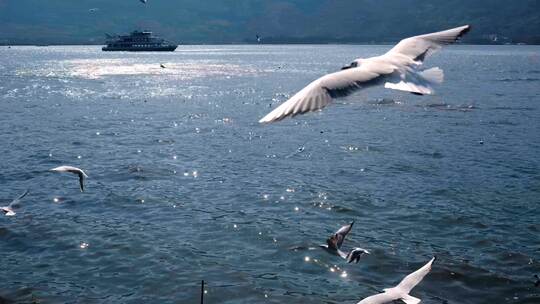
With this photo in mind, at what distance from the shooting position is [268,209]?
57.1 feet

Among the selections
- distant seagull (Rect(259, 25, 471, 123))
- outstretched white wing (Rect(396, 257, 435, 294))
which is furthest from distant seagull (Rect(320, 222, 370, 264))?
distant seagull (Rect(259, 25, 471, 123))

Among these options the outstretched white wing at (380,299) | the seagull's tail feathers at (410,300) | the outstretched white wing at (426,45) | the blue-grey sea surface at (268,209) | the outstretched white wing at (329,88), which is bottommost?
the blue-grey sea surface at (268,209)

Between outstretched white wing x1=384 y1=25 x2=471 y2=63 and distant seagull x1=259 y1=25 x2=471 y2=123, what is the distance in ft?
0.09

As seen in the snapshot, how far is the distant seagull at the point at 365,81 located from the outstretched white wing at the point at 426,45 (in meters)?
0.03

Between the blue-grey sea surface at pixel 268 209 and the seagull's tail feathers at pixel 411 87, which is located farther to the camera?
the blue-grey sea surface at pixel 268 209

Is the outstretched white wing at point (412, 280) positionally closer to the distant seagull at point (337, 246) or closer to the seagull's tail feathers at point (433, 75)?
the distant seagull at point (337, 246)

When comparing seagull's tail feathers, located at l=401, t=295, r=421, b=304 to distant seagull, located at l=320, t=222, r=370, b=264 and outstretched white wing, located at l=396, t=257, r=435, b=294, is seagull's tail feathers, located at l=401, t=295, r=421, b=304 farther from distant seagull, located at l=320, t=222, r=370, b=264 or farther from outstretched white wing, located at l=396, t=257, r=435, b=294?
distant seagull, located at l=320, t=222, r=370, b=264

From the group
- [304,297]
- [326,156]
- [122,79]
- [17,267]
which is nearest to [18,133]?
[326,156]

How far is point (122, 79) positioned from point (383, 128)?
54.6m

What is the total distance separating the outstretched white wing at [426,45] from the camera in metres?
8.79

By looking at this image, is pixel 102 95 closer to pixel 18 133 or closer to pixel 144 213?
pixel 18 133

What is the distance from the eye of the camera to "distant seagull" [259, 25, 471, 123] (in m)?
6.83

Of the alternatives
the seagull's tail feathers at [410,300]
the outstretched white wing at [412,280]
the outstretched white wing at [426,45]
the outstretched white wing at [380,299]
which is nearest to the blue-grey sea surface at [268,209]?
the outstretched white wing at [412,280]

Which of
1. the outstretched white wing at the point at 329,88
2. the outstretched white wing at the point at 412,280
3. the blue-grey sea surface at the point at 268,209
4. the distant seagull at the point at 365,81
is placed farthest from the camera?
the blue-grey sea surface at the point at 268,209
